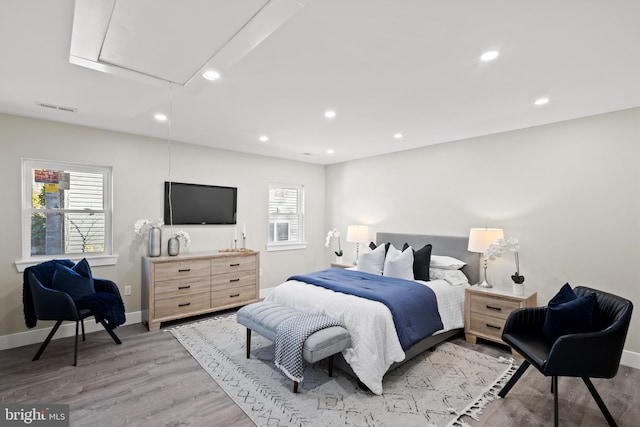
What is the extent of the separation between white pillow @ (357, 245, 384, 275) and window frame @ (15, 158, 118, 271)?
3169mm

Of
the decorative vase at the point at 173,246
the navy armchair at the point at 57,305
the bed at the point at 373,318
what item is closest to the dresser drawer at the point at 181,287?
the decorative vase at the point at 173,246

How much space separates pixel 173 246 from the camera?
166 inches

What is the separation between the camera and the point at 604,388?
2.60m

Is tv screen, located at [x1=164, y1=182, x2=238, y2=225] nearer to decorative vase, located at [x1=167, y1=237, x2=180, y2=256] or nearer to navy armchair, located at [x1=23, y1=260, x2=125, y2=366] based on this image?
decorative vase, located at [x1=167, y1=237, x2=180, y2=256]

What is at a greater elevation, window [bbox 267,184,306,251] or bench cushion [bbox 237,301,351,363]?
window [bbox 267,184,306,251]

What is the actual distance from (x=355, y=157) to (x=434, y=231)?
189cm

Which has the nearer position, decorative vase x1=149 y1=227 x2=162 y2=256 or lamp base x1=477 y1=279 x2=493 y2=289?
lamp base x1=477 y1=279 x2=493 y2=289

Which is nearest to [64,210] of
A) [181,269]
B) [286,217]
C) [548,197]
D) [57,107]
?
[57,107]

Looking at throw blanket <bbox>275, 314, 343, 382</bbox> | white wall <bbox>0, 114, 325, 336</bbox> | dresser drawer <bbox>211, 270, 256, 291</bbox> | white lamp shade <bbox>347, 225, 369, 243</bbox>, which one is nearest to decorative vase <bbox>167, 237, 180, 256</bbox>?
white wall <bbox>0, 114, 325, 336</bbox>

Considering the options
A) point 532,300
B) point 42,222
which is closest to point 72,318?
point 42,222

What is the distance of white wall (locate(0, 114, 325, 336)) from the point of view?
3348 millimetres

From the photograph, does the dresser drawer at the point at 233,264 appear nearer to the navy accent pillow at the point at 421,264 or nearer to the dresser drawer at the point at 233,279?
the dresser drawer at the point at 233,279

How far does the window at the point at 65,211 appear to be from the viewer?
138 inches

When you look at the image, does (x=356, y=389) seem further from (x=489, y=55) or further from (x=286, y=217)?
(x=286, y=217)
